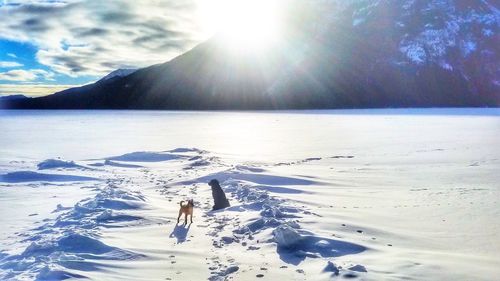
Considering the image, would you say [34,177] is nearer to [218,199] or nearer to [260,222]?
[218,199]

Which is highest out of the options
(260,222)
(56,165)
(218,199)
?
(56,165)

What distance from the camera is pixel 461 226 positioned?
1234 cm

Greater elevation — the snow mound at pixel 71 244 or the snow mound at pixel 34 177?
the snow mound at pixel 34 177

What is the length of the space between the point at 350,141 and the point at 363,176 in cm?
1961

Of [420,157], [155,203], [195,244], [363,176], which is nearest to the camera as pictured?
[195,244]

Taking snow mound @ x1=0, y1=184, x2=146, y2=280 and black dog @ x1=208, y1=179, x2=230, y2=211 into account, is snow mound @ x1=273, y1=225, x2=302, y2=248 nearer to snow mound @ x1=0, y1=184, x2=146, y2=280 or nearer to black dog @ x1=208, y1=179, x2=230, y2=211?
snow mound @ x1=0, y1=184, x2=146, y2=280

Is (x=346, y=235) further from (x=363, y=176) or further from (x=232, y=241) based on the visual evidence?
(x=363, y=176)

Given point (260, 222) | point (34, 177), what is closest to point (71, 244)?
point (260, 222)

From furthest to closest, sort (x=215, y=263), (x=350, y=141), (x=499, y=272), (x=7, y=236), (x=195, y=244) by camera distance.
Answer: (x=350, y=141) < (x=7, y=236) < (x=195, y=244) < (x=215, y=263) < (x=499, y=272)

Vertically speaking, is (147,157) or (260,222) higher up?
(147,157)

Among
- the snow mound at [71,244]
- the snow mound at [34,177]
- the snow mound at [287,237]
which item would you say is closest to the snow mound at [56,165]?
the snow mound at [34,177]

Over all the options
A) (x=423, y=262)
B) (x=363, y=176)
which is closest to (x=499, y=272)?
(x=423, y=262)

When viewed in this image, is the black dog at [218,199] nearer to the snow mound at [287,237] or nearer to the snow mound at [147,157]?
the snow mound at [287,237]

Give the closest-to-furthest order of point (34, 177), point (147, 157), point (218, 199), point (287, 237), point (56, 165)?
point (287, 237)
point (218, 199)
point (34, 177)
point (56, 165)
point (147, 157)
